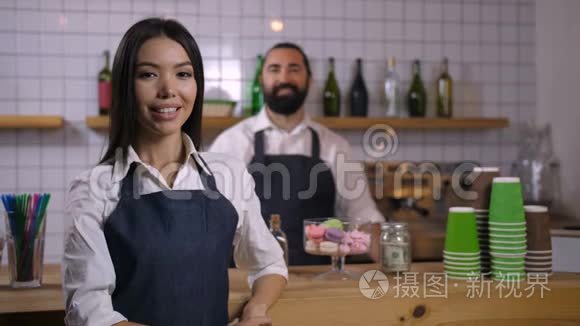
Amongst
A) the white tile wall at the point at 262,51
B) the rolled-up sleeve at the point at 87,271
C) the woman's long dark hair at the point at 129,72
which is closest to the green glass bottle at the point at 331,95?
the white tile wall at the point at 262,51

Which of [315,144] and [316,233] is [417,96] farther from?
[316,233]

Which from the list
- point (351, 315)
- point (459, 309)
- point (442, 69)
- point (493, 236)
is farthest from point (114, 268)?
point (442, 69)

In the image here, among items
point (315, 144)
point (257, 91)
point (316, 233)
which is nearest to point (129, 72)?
point (316, 233)

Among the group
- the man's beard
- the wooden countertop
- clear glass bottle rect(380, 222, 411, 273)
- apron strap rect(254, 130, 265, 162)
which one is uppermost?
the man's beard

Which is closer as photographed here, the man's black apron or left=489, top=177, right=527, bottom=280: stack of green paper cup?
left=489, top=177, right=527, bottom=280: stack of green paper cup

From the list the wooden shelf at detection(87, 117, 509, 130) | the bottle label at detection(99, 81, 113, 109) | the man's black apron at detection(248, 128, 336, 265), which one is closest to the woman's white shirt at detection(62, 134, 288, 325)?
the man's black apron at detection(248, 128, 336, 265)

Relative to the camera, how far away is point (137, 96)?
54.1 inches

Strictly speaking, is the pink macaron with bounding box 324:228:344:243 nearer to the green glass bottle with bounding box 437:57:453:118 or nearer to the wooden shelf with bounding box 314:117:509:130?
the wooden shelf with bounding box 314:117:509:130

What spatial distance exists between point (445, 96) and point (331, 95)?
66cm

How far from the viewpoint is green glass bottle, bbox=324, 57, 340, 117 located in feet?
11.9

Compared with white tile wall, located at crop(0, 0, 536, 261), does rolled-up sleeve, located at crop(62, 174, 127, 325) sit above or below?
below

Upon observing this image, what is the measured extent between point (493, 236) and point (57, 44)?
257 centimetres

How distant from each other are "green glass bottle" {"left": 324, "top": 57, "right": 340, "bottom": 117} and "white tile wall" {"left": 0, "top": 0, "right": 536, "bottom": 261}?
2.0 inches

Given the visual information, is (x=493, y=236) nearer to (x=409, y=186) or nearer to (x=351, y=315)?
(x=351, y=315)
